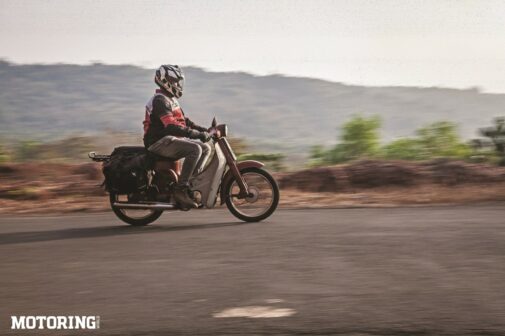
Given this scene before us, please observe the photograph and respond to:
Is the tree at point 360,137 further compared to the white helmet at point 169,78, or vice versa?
the tree at point 360,137

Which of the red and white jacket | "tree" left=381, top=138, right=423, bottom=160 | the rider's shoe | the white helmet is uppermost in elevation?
the white helmet

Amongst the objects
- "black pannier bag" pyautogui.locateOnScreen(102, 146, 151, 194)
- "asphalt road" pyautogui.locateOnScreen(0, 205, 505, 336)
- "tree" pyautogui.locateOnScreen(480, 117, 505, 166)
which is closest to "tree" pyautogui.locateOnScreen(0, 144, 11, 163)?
"asphalt road" pyautogui.locateOnScreen(0, 205, 505, 336)

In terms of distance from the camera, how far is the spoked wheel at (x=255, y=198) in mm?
10953

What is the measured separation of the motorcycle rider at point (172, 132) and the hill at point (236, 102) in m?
51.2

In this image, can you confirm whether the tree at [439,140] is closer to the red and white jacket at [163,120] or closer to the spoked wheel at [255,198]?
the spoked wheel at [255,198]

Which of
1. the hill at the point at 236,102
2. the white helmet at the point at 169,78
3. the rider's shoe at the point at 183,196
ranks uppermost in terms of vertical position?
the hill at the point at 236,102

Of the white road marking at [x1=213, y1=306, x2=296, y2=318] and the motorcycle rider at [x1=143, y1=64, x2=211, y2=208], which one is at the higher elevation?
the motorcycle rider at [x1=143, y1=64, x2=211, y2=208]

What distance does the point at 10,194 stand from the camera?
15680 millimetres

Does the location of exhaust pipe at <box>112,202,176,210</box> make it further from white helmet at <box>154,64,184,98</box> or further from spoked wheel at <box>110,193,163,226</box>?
white helmet at <box>154,64,184,98</box>

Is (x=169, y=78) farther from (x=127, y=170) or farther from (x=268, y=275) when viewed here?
(x=268, y=275)

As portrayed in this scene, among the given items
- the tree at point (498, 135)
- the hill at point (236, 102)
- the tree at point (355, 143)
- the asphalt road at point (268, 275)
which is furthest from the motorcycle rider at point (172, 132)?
the hill at point (236, 102)

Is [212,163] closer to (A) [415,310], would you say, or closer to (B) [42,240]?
(B) [42,240]

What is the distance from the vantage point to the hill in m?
69.7

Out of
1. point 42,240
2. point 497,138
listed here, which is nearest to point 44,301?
point 42,240
